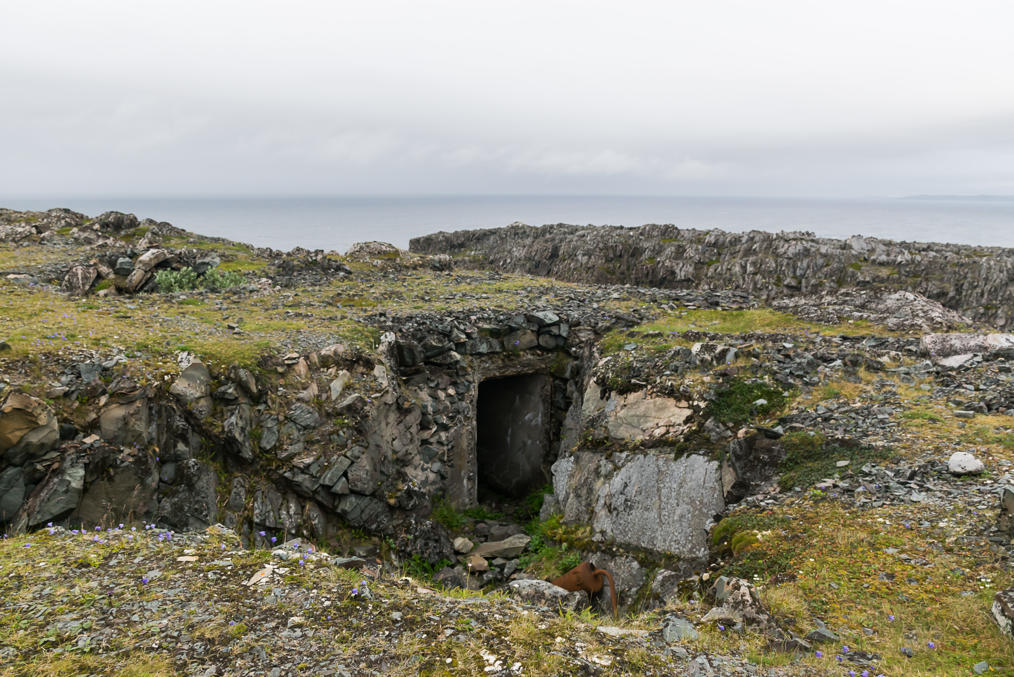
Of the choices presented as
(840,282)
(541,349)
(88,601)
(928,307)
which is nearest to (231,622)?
(88,601)

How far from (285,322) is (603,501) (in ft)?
36.7

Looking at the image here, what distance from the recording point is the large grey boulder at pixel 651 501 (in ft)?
38.8

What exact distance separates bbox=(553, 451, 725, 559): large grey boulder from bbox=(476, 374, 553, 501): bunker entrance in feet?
15.4

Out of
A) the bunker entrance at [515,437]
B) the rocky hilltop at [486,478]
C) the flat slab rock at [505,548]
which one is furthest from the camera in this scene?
the bunker entrance at [515,437]

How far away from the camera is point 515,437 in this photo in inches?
811

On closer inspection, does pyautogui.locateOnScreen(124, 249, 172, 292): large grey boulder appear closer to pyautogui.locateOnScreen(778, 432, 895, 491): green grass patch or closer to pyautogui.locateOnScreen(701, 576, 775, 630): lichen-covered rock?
pyautogui.locateOnScreen(701, 576, 775, 630): lichen-covered rock

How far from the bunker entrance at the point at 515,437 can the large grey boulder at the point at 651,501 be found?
469cm

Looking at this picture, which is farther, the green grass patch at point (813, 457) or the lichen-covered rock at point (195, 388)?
the lichen-covered rock at point (195, 388)

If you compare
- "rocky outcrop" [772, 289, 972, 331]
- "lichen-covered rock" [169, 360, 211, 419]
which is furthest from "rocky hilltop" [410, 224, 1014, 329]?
"lichen-covered rock" [169, 360, 211, 419]

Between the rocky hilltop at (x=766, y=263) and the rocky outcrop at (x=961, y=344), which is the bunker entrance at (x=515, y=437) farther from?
the rocky hilltop at (x=766, y=263)

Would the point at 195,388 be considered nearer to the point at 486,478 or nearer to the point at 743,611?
the point at 486,478

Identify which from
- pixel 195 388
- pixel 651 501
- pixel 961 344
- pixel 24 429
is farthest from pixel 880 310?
pixel 24 429

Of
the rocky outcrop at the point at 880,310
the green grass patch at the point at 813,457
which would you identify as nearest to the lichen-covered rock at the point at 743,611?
the green grass patch at the point at 813,457

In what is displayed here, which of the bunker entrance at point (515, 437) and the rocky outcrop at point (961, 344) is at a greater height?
the rocky outcrop at point (961, 344)
